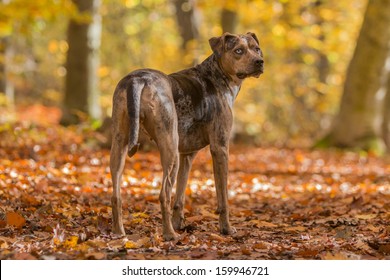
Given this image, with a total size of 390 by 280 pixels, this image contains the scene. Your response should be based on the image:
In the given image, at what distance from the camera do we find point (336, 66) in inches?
1390

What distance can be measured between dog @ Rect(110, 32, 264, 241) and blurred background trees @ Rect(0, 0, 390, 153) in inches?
356

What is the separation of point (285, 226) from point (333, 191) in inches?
137

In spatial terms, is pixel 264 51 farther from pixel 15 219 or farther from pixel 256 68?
pixel 15 219

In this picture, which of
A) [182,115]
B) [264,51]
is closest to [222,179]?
[182,115]

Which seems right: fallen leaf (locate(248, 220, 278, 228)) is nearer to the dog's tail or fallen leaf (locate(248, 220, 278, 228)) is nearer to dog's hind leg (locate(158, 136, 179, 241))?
dog's hind leg (locate(158, 136, 179, 241))

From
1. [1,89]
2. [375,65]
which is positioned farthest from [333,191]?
[1,89]

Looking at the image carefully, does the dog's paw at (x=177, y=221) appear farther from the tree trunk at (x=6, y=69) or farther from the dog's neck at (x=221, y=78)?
the tree trunk at (x=6, y=69)

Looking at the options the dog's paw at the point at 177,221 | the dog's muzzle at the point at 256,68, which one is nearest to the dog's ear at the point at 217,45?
the dog's muzzle at the point at 256,68

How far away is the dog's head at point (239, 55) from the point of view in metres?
6.60

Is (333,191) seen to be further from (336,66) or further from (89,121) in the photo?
(336,66)

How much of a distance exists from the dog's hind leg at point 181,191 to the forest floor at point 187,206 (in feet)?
0.58

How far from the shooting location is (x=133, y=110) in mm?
5758

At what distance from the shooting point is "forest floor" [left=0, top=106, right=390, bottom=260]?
5504 millimetres

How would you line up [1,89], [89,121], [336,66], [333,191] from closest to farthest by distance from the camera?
[333,191], [89,121], [1,89], [336,66]
